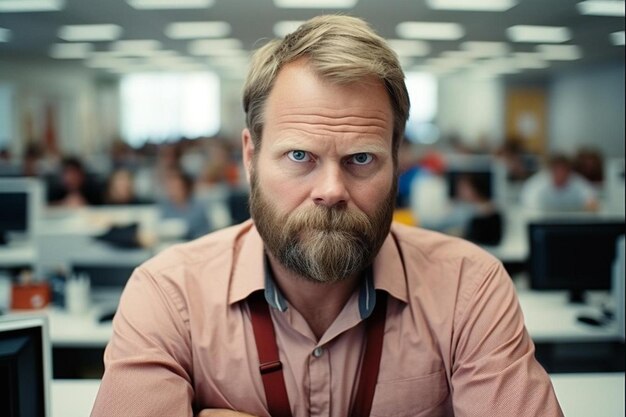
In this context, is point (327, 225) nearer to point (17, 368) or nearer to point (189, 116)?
point (17, 368)

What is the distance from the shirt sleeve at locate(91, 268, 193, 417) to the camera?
1.05 metres

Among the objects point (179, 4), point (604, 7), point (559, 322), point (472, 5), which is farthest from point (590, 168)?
point (179, 4)

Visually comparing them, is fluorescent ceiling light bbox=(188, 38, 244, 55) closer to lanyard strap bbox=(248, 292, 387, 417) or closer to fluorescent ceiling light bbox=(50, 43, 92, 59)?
fluorescent ceiling light bbox=(50, 43, 92, 59)

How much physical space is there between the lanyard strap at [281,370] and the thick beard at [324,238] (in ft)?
0.56

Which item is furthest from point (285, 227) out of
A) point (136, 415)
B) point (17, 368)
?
point (17, 368)

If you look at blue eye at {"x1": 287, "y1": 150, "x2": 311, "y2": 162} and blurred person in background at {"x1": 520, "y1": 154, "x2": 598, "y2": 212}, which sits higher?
blue eye at {"x1": 287, "y1": 150, "x2": 311, "y2": 162}

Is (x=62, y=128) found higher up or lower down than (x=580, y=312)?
higher up

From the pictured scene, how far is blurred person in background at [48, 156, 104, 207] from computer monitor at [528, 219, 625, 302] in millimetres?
4500

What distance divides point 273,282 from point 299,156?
324 mm

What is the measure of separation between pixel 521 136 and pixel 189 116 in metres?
9.59

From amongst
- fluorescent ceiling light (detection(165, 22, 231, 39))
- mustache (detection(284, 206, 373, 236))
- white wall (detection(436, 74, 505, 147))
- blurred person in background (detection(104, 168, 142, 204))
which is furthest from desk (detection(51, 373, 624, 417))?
white wall (detection(436, 74, 505, 147))

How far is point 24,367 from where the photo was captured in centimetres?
110

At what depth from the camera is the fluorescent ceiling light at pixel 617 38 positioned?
1.86m

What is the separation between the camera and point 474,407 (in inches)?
42.9
